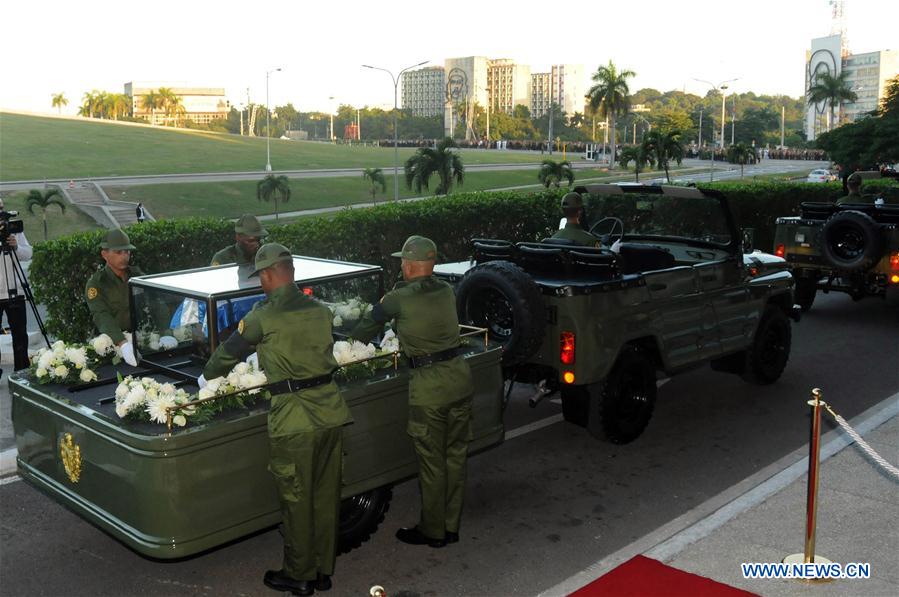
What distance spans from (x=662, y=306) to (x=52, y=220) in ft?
135

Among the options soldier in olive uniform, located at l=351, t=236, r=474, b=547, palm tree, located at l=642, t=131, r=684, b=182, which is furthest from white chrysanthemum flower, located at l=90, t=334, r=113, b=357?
palm tree, located at l=642, t=131, r=684, b=182

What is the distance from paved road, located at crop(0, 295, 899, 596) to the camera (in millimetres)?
5312

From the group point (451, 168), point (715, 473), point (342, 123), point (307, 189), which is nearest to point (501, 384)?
point (715, 473)

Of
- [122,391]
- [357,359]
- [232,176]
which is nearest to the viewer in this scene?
[122,391]

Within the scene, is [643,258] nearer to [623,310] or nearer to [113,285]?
[623,310]

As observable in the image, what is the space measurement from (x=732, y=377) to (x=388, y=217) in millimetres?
5283

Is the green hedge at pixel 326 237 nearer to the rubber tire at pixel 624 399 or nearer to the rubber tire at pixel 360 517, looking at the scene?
the rubber tire at pixel 624 399

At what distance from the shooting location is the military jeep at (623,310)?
23.1 ft

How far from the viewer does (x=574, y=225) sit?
903 centimetres

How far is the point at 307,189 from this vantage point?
2248 inches

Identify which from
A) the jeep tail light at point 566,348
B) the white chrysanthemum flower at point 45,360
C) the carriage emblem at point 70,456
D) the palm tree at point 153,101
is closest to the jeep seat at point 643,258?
the jeep tail light at point 566,348

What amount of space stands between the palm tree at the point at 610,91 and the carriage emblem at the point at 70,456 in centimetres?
8139

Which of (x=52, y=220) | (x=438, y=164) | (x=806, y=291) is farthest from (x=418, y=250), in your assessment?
(x=52, y=220)

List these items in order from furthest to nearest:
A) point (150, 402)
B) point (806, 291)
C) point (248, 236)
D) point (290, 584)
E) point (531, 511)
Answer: point (806, 291), point (248, 236), point (531, 511), point (290, 584), point (150, 402)
